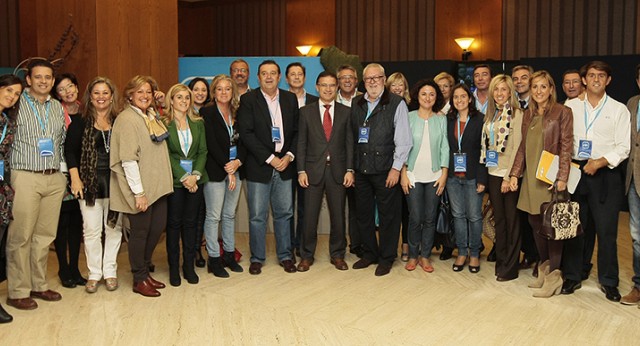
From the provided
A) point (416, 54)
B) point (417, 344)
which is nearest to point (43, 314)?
point (417, 344)

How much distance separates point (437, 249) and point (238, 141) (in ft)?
6.76

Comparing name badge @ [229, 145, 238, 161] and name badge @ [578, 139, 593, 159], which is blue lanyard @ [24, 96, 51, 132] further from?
name badge @ [578, 139, 593, 159]

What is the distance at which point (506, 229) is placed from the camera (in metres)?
5.07

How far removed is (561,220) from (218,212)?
251 cm

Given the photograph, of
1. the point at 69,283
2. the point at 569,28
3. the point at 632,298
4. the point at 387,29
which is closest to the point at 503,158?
the point at 632,298

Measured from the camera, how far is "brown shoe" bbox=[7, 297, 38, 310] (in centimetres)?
426

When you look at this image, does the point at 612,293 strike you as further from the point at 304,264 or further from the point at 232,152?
the point at 232,152

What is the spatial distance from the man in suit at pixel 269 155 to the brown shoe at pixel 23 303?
5.34 feet

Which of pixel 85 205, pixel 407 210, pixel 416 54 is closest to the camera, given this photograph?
pixel 85 205

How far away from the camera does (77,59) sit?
5945mm

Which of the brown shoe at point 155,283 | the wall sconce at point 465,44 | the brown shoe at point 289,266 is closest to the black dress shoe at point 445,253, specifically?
the brown shoe at point 289,266

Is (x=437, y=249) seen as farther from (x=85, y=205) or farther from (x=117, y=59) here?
(x=117, y=59)

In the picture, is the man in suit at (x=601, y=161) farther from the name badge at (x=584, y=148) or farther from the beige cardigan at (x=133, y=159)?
the beige cardigan at (x=133, y=159)

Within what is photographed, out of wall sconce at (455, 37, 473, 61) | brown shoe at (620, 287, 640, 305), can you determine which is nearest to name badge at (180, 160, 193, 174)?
brown shoe at (620, 287, 640, 305)
